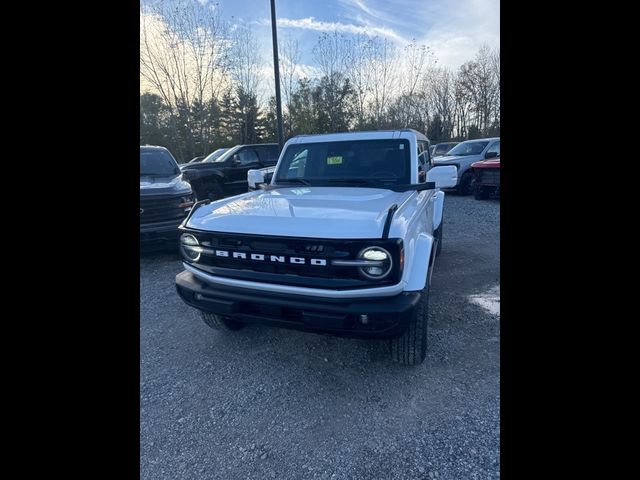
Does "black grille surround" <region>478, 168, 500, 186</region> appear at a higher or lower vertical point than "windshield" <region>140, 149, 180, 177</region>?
lower

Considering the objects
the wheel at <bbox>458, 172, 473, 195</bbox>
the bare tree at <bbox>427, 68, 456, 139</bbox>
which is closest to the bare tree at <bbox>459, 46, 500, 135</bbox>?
the bare tree at <bbox>427, 68, 456, 139</bbox>

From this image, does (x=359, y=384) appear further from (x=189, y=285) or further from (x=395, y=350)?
(x=189, y=285)

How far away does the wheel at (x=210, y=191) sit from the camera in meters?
9.11

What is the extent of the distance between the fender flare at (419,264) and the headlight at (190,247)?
1.51 m

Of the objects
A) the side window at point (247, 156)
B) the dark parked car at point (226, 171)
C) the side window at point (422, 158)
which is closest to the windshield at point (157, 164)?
the dark parked car at point (226, 171)

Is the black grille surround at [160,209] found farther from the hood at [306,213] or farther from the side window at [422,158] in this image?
the side window at [422,158]

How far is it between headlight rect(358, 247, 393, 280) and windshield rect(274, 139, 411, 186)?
139cm

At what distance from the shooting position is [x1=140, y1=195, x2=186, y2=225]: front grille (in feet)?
18.6

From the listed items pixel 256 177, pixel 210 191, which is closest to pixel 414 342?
pixel 256 177

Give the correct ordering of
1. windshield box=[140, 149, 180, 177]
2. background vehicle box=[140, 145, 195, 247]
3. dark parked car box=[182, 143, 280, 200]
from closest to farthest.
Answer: background vehicle box=[140, 145, 195, 247], windshield box=[140, 149, 180, 177], dark parked car box=[182, 143, 280, 200]

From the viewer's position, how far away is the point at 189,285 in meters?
2.58

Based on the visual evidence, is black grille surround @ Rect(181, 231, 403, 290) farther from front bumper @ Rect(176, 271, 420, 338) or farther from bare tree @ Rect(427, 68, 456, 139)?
bare tree @ Rect(427, 68, 456, 139)

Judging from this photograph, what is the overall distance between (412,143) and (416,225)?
4.46ft
